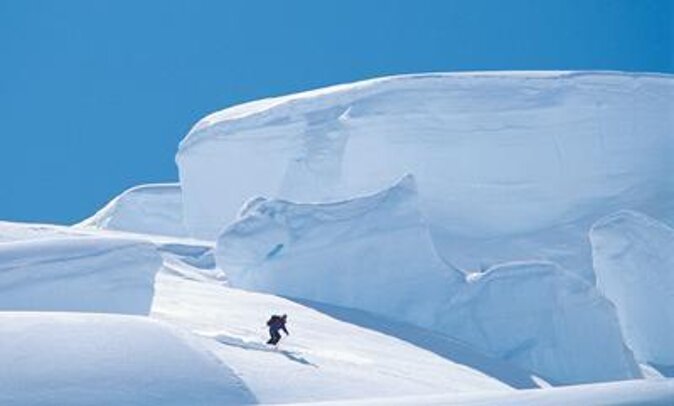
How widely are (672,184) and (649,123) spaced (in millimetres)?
1501

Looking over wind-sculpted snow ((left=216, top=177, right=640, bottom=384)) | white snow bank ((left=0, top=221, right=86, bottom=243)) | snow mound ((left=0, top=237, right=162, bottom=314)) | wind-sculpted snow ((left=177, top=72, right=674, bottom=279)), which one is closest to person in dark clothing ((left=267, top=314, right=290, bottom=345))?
snow mound ((left=0, top=237, right=162, bottom=314))

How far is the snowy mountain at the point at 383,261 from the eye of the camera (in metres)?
13.2

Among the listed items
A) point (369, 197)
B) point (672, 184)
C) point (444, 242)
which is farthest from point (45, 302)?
point (672, 184)

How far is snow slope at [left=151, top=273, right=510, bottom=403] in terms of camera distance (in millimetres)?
13883

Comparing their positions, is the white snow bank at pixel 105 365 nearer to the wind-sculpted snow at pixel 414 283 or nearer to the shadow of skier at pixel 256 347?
the shadow of skier at pixel 256 347

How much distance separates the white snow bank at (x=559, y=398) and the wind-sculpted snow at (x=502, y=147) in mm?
18441

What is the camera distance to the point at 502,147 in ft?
99.6

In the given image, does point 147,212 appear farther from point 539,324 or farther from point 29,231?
point 539,324

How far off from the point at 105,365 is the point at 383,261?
33.0 feet

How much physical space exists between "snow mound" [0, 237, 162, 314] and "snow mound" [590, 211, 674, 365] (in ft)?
33.9

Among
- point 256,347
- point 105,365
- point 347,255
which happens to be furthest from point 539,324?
point 105,365

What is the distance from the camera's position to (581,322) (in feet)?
72.6

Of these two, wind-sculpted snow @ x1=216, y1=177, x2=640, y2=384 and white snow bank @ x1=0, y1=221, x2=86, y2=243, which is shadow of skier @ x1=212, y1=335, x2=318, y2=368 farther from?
white snow bank @ x1=0, y1=221, x2=86, y2=243

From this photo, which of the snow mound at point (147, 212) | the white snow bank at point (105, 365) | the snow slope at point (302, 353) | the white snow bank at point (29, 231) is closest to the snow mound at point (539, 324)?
the snow slope at point (302, 353)
